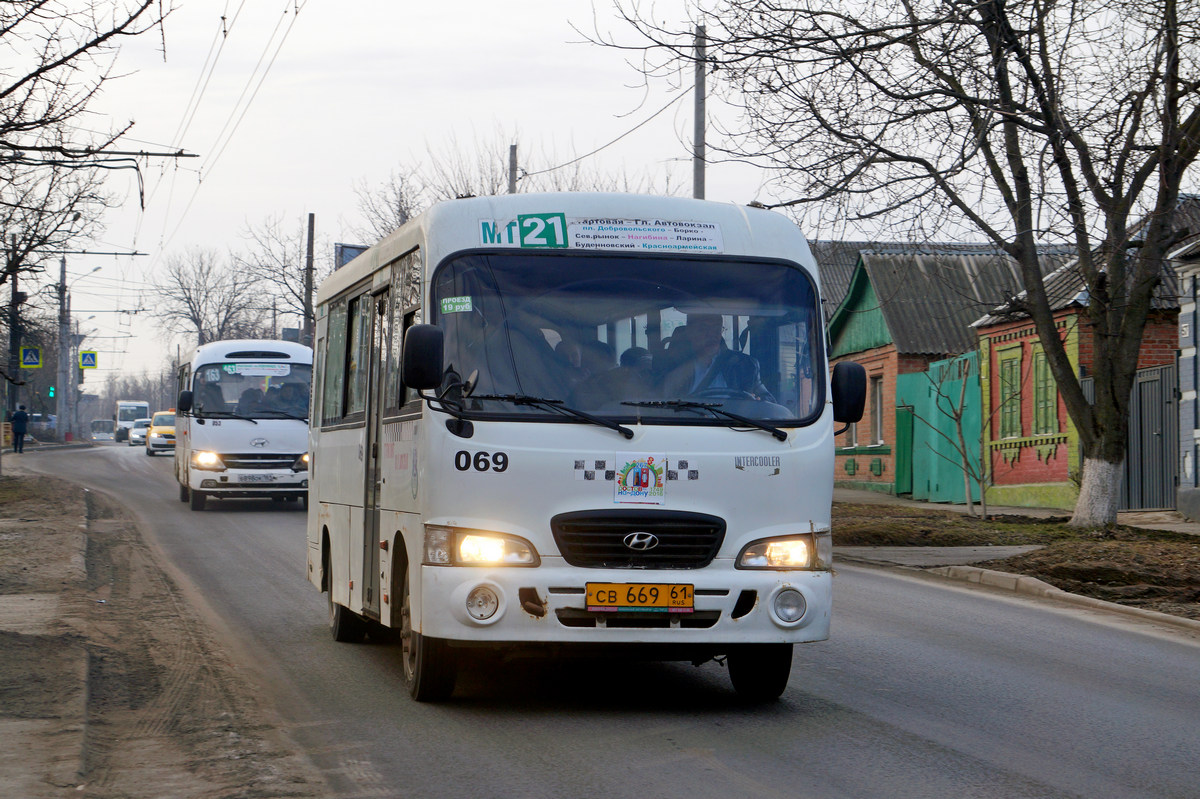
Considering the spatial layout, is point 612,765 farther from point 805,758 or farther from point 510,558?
point 510,558

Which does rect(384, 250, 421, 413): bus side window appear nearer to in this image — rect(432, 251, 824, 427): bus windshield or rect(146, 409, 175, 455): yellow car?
rect(432, 251, 824, 427): bus windshield

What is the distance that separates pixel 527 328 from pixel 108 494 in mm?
24640

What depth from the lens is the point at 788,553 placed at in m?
7.27

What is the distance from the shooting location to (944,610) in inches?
481

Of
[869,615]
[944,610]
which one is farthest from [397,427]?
[944,610]

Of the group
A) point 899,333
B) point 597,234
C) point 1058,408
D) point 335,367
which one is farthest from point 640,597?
point 899,333

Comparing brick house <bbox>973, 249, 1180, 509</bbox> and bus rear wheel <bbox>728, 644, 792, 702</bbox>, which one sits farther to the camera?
brick house <bbox>973, 249, 1180, 509</bbox>

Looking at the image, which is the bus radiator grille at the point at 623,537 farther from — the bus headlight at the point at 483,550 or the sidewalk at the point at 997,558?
the sidewalk at the point at 997,558

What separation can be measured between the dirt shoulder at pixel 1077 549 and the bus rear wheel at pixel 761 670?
18.6 ft

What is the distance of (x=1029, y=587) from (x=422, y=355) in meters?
8.56

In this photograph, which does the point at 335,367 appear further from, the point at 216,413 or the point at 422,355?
the point at 216,413

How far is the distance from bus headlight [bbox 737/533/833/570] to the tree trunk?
12.3 meters

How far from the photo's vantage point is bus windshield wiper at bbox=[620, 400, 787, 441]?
7270 millimetres

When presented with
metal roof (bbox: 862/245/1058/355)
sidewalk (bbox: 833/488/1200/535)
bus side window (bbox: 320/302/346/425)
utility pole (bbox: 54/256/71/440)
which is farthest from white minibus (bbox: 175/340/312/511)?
utility pole (bbox: 54/256/71/440)
